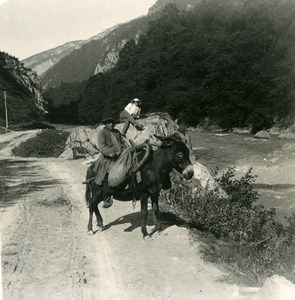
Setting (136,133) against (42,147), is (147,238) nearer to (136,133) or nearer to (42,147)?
(136,133)

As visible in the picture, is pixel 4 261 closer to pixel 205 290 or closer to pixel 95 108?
pixel 205 290

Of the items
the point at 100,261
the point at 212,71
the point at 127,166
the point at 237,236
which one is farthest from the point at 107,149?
the point at 212,71

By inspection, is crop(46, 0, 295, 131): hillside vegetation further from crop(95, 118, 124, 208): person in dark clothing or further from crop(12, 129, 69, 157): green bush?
crop(95, 118, 124, 208): person in dark clothing

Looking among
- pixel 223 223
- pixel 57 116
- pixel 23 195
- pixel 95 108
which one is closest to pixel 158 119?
pixel 23 195

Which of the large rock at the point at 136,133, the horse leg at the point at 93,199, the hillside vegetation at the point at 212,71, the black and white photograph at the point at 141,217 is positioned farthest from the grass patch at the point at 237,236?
the hillside vegetation at the point at 212,71

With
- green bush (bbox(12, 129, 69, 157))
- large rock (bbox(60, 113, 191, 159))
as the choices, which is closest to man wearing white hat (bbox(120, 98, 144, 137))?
large rock (bbox(60, 113, 191, 159))

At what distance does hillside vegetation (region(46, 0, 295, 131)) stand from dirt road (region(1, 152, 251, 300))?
4697 centimetres

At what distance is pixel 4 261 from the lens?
8352mm

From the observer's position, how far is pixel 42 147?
3170cm

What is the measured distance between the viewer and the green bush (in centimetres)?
3078

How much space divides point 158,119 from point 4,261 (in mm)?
14934

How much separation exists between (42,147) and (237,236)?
896 inches

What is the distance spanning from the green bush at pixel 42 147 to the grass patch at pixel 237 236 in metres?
16.5

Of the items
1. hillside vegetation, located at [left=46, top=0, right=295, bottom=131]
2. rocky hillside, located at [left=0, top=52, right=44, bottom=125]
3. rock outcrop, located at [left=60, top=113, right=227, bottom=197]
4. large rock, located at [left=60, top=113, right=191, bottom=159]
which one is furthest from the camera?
rocky hillside, located at [left=0, top=52, right=44, bottom=125]
